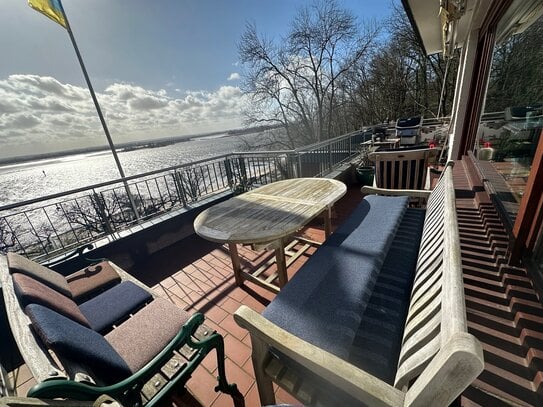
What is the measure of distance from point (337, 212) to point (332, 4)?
13339mm

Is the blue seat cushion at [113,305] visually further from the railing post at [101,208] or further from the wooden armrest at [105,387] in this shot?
the railing post at [101,208]

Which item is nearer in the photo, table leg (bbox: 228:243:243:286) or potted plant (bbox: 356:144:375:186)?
table leg (bbox: 228:243:243:286)

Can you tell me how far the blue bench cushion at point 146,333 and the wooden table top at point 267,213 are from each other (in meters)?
0.60

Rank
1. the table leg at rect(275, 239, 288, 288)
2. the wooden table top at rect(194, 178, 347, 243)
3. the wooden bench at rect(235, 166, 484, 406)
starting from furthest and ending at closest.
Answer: the table leg at rect(275, 239, 288, 288) < the wooden table top at rect(194, 178, 347, 243) < the wooden bench at rect(235, 166, 484, 406)

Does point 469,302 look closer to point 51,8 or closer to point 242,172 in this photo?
point 242,172

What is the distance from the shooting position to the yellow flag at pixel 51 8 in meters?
3.45

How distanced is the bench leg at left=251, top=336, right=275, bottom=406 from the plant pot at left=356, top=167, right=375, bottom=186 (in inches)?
179

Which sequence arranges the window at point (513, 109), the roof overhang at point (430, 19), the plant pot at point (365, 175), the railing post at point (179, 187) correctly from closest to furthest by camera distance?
the window at point (513, 109) < the roof overhang at point (430, 19) < the railing post at point (179, 187) < the plant pot at point (365, 175)

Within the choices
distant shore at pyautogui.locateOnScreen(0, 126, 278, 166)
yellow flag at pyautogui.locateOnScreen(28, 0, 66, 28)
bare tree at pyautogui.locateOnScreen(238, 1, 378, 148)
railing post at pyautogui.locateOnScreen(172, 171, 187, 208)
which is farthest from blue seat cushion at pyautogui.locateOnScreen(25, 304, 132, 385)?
bare tree at pyautogui.locateOnScreen(238, 1, 378, 148)

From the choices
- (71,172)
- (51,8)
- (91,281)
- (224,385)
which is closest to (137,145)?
(51,8)

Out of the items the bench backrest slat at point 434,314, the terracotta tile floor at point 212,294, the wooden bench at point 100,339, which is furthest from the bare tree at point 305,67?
the bench backrest slat at point 434,314

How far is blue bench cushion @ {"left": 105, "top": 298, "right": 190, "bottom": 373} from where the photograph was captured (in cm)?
128

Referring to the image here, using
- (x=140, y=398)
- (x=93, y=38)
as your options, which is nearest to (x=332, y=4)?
(x=93, y=38)

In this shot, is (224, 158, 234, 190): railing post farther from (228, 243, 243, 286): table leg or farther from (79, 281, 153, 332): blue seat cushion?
(79, 281, 153, 332): blue seat cushion
